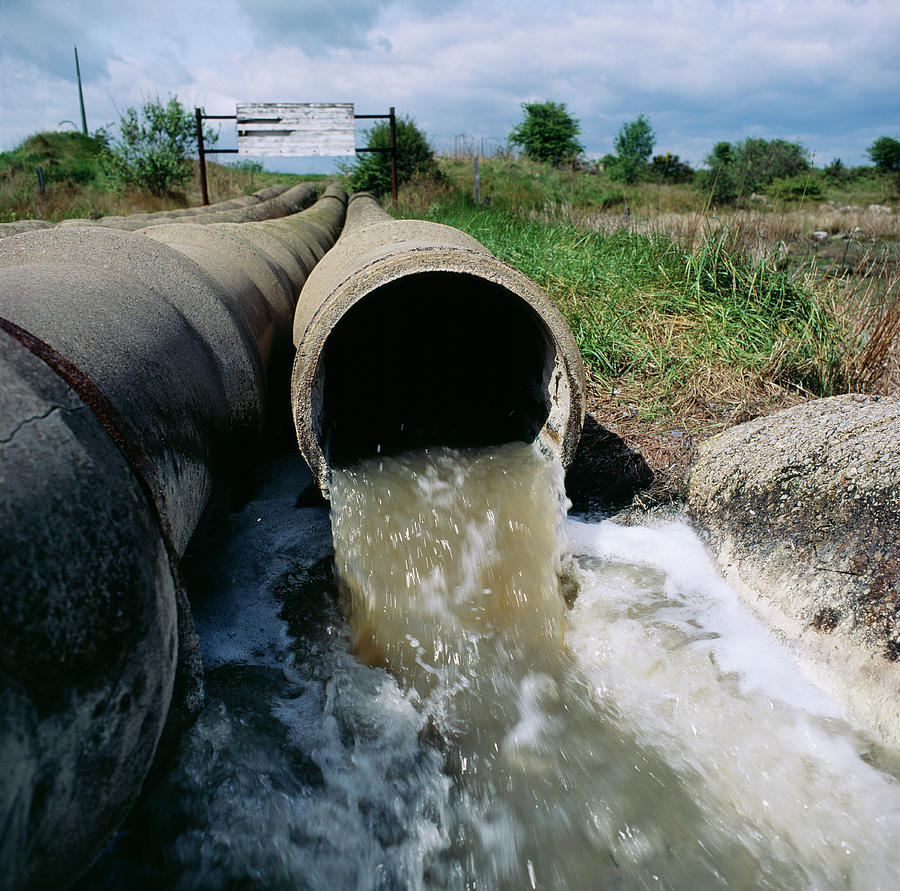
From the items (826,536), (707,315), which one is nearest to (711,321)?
(707,315)

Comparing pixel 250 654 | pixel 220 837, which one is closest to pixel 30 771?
pixel 220 837

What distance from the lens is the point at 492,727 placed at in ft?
7.38

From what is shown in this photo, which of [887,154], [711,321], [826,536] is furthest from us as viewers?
[887,154]

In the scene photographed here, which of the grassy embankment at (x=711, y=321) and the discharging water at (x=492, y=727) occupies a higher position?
the grassy embankment at (x=711, y=321)

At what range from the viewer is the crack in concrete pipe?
0.98m

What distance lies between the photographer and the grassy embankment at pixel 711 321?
3.96 m

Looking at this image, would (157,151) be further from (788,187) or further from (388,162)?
(788,187)

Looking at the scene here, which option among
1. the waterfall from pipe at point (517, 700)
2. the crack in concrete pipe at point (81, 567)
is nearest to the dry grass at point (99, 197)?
the waterfall from pipe at point (517, 700)

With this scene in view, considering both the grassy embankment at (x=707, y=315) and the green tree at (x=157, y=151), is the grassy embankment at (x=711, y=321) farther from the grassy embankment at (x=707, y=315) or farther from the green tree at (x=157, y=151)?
the green tree at (x=157, y=151)

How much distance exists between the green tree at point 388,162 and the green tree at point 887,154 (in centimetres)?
2318

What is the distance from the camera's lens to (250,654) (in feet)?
8.37

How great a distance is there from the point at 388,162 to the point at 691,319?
13957 mm

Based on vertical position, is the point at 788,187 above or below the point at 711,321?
above

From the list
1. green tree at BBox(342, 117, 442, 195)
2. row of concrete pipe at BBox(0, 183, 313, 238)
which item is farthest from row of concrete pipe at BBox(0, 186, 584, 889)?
green tree at BBox(342, 117, 442, 195)
